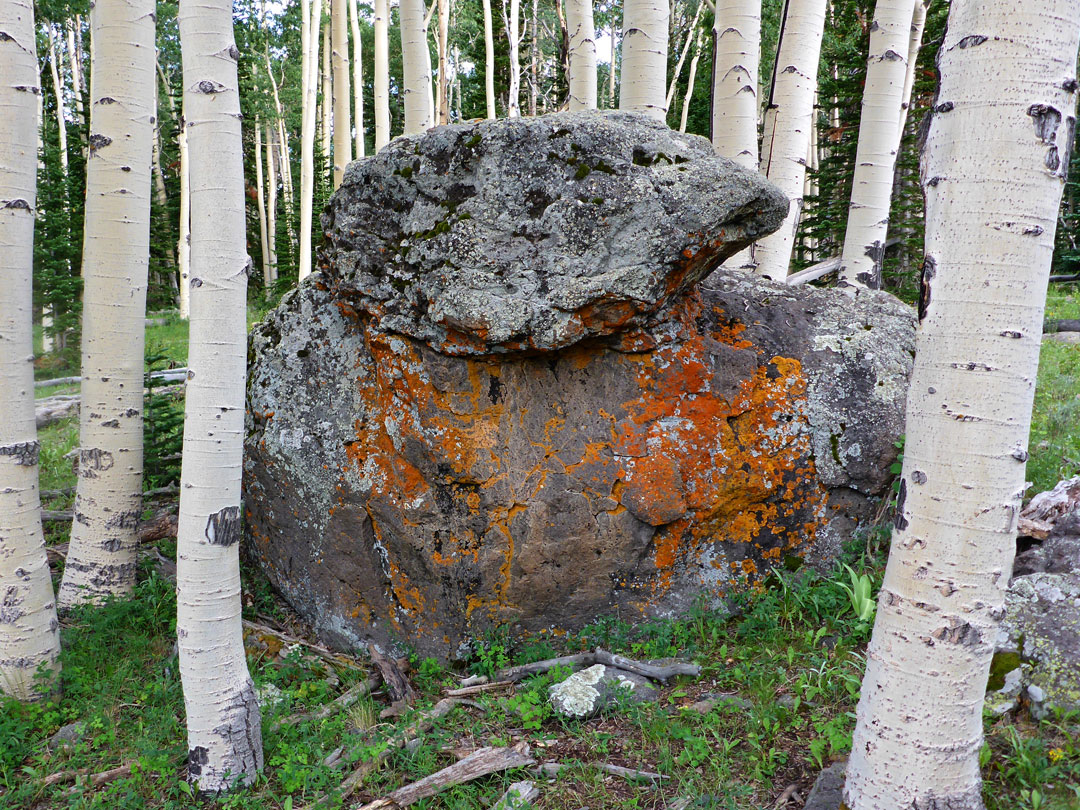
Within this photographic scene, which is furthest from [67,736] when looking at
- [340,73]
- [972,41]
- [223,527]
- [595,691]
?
[340,73]

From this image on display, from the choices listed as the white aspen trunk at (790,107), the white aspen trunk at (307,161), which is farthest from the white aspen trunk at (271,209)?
the white aspen trunk at (790,107)

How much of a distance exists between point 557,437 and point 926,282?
2.19 meters

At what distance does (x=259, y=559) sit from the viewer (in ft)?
15.1

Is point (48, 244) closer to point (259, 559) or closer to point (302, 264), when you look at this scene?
point (302, 264)

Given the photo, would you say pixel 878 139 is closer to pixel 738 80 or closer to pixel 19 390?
pixel 738 80

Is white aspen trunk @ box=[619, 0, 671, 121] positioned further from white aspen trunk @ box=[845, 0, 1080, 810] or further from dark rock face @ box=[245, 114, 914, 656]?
white aspen trunk @ box=[845, 0, 1080, 810]

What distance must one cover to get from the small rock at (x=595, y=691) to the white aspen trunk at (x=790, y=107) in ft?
11.8

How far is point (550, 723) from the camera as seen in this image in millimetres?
3445

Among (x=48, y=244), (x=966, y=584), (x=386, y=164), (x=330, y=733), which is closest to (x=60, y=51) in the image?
(x=48, y=244)

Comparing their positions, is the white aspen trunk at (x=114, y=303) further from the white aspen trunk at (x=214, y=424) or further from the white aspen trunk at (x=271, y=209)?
the white aspen trunk at (x=271, y=209)

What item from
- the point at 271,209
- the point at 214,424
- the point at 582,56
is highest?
the point at 271,209

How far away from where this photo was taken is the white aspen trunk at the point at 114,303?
4.34 m

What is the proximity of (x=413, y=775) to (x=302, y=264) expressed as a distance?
12.7 m

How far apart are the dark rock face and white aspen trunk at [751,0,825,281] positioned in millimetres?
1835
